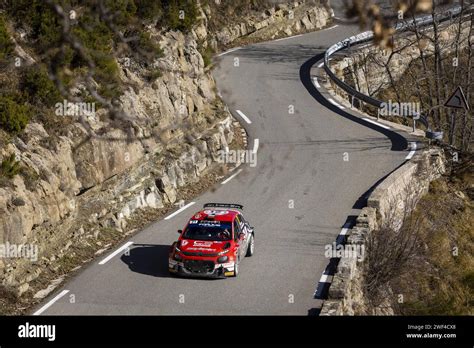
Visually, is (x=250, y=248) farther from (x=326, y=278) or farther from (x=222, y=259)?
(x=326, y=278)

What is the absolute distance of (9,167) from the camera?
17672 mm

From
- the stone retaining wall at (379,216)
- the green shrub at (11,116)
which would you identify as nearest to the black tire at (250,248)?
the stone retaining wall at (379,216)

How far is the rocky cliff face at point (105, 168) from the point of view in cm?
1781

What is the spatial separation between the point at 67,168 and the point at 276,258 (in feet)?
20.2

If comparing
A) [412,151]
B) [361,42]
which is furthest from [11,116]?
[361,42]

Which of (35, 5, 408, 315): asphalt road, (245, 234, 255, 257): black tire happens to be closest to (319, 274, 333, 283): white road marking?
(35, 5, 408, 315): asphalt road

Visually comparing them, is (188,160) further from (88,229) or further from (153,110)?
(88,229)

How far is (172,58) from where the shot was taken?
90.6ft

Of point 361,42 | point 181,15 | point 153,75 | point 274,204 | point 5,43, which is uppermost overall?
point 181,15

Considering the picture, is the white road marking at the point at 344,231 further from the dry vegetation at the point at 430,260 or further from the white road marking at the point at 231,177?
the white road marking at the point at 231,177

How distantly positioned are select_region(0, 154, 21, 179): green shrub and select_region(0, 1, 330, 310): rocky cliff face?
0.68ft

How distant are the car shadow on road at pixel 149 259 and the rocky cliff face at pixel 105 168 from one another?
3.67ft

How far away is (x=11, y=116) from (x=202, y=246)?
5.87 meters
